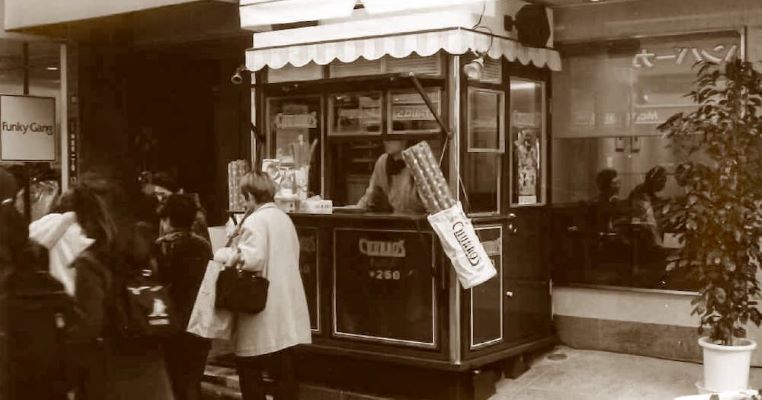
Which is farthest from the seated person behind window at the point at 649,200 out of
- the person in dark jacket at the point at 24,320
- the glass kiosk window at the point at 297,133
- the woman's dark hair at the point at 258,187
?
the person in dark jacket at the point at 24,320

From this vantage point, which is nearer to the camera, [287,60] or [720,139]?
[720,139]

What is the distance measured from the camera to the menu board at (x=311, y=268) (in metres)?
9.62

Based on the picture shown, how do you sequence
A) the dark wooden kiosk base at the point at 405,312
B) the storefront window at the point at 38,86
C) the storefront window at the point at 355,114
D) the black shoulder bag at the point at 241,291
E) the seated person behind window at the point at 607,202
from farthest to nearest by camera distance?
1. the storefront window at the point at 38,86
2. the seated person behind window at the point at 607,202
3. the storefront window at the point at 355,114
4. the dark wooden kiosk base at the point at 405,312
5. the black shoulder bag at the point at 241,291

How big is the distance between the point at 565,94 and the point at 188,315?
469cm

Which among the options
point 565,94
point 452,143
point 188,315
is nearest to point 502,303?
point 452,143

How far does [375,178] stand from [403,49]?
1.44 meters

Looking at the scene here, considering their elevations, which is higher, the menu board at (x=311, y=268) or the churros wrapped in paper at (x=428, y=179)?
the churros wrapped in paper at (x=428, y=179)

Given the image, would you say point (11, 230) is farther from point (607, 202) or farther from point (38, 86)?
point (38, 86)

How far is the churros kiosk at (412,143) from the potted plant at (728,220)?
74.7 inches

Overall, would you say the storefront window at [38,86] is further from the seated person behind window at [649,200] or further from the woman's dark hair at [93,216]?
the seated person behind window at [649,200]

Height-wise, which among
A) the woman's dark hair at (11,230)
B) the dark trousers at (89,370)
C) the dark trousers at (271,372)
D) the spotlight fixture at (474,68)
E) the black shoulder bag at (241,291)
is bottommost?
the dark trousers at (271,372)

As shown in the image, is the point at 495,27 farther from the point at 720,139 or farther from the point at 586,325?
the point at 586,325

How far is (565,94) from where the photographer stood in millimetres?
10289

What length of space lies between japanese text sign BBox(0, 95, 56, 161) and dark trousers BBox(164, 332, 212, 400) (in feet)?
23.5
